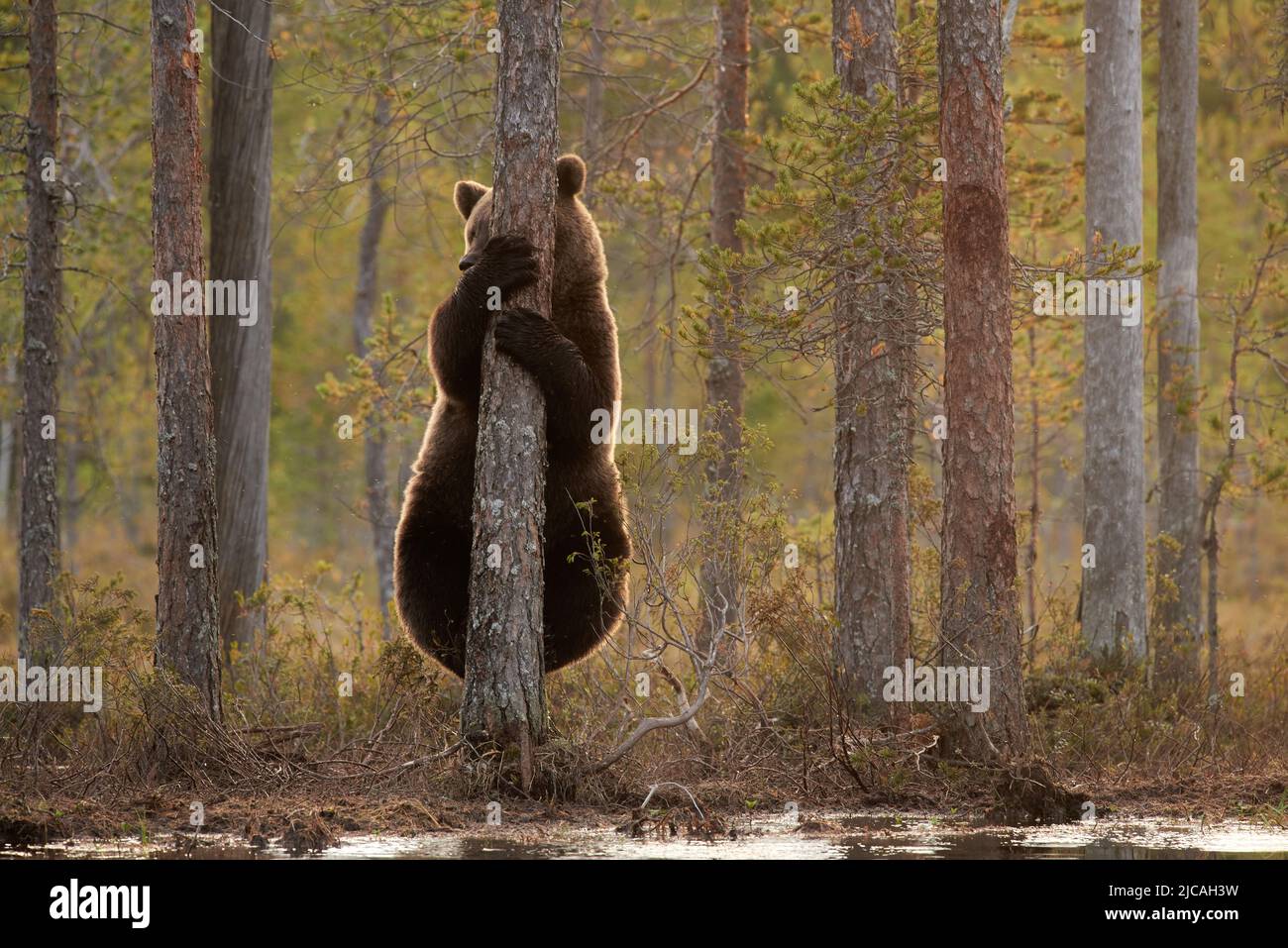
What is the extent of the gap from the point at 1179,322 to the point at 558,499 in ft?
24.5

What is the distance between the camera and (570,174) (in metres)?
9.84

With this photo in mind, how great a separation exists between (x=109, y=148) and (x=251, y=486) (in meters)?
13.9

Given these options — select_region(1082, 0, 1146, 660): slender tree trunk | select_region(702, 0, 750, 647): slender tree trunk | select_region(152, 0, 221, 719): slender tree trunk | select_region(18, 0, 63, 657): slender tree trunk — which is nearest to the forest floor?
select_region(152, 0, 221, 719): slender tree trunk

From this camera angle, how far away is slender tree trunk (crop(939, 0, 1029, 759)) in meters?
9.02

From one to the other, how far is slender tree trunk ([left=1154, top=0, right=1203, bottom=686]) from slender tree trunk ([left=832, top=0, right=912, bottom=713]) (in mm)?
3528

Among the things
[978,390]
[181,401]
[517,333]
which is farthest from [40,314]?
[978,390]

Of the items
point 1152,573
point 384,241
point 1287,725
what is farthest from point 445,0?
point 384,241

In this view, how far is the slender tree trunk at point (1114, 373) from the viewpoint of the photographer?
42.0ft

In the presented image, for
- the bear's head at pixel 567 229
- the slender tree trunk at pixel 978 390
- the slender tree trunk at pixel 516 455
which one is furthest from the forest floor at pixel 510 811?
the bear's head at pixel 567 229

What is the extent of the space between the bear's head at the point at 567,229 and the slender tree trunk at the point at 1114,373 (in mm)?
5346

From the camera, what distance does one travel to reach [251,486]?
1319cm

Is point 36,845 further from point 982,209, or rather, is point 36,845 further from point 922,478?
point 922,478

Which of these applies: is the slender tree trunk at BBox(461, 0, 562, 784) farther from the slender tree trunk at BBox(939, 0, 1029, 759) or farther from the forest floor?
the slender tree trunk at BBox(939, 0, 1029, 759)

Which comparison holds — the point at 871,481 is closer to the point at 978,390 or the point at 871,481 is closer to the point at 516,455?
the point at 978,390
